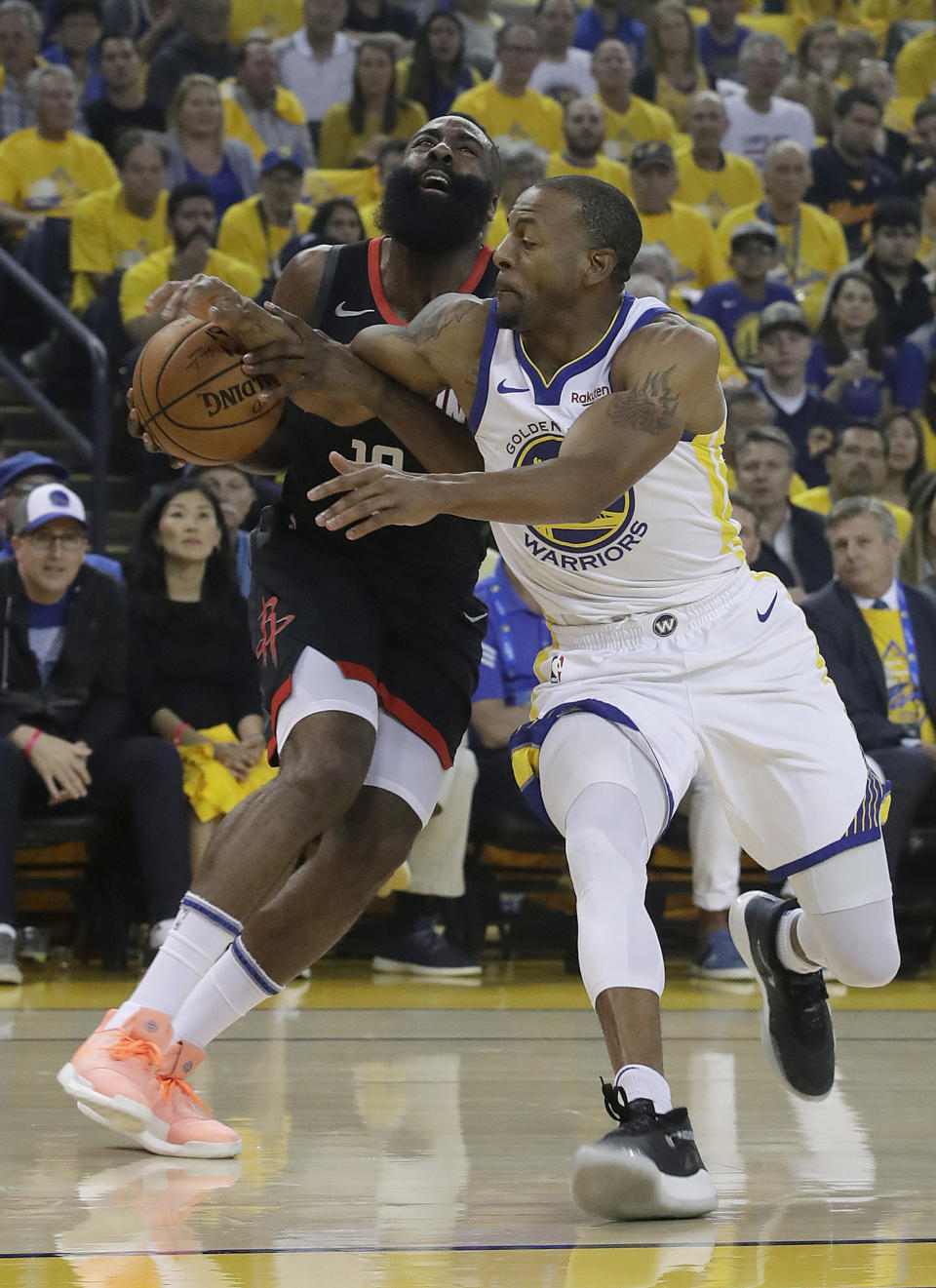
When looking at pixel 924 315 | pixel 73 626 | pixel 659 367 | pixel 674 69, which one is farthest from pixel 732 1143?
pixel 674 69

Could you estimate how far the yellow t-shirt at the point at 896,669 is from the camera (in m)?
6.34

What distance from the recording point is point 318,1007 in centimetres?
534

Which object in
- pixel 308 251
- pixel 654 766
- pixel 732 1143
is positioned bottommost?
pixel 732 1143

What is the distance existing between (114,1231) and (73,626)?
147 inches

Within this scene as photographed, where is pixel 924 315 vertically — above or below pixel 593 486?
below

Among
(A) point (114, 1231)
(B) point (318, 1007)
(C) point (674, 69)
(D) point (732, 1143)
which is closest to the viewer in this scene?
(A) point (114, 1231)

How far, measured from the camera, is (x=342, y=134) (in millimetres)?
10297

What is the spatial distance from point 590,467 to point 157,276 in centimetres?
563

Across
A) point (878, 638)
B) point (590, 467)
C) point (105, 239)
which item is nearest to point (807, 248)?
point (105, 239)

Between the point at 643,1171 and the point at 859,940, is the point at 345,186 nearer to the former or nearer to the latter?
the point at 859,940

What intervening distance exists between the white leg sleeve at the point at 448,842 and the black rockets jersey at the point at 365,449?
232 cm

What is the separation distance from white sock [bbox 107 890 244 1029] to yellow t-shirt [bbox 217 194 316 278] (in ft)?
19.4

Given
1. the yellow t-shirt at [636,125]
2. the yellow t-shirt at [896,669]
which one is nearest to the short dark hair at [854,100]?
the yellow t-shirt at [636,125]

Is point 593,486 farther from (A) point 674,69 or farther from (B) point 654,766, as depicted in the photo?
(A) point 674,69
